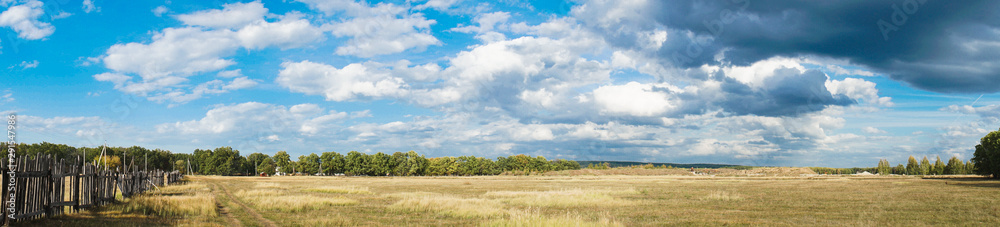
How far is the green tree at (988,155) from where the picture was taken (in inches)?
2889

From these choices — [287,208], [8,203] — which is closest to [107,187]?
[287,208]

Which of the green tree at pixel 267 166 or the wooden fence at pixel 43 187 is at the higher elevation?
the wooden fence at pixel 43 187

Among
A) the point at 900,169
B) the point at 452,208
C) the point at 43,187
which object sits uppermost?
the point at 43,187

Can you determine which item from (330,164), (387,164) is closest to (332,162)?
(330,164)

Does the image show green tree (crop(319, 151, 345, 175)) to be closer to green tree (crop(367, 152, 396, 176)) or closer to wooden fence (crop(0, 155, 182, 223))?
green tree (crop(367, 152, 396, 176))

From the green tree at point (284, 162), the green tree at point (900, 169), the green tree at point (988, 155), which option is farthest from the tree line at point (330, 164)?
the green tree at point (900, 169)

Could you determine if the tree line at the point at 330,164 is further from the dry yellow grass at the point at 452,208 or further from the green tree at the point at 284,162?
the dry yellow grass at the point at 452,208

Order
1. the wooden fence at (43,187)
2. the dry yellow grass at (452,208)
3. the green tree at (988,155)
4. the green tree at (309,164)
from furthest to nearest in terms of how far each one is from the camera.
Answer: the green tree at (309,164) < the green tree at (988,155) < the dry yellow grass at (452,208) < the wooden fence at (43,187)

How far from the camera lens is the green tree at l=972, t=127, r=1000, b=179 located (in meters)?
73.4

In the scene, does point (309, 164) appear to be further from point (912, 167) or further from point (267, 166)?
point (912, 167)

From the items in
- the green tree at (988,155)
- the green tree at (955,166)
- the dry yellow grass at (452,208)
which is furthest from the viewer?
the green tree at (955,166)

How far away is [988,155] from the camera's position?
76375 millimetres

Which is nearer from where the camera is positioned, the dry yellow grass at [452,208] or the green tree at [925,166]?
the dry yellow grass at [452,208]

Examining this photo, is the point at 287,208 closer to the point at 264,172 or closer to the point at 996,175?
the point at 996,175
